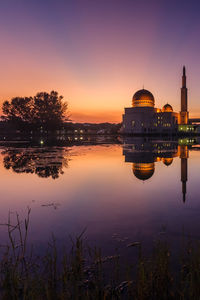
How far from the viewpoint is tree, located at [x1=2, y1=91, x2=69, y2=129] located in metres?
76.9

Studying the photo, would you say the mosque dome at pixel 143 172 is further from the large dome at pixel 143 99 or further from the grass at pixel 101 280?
the large dome at pixel 143 99

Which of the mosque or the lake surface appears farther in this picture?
the mosque

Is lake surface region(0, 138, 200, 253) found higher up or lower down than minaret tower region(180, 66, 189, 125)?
lower down

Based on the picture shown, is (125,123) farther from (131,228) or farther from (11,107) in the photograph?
(131,228)

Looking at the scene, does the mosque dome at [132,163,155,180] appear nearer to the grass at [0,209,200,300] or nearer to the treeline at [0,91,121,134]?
the grass at [0,209,200,300]

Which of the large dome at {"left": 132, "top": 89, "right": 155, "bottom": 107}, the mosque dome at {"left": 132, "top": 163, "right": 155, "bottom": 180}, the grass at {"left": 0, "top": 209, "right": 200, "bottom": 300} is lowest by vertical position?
the grass at {"left": 0, "top": 209, "right": 200, "bottom": 300}

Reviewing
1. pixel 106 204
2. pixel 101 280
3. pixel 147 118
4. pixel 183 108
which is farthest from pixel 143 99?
pixel 101 280

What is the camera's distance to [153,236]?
203 inches

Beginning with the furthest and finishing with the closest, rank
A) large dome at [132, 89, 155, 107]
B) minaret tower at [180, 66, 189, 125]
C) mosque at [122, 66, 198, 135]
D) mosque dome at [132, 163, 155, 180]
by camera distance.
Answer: minaret tower at [180, 66, 189, 125]
large dome at [132, 89, 155, 107]
mosque at [122, 66, 198, 135]
mosque dome at [132, 163, 155, 180]

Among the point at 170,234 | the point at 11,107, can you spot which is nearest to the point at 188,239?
the point at 170,234

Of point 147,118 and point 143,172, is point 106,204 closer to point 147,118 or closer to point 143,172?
point 143,172

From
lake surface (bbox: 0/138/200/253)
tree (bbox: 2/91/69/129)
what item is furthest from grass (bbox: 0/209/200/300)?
tree (bbox: 2/91/69/129)

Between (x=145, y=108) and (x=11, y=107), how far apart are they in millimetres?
50295

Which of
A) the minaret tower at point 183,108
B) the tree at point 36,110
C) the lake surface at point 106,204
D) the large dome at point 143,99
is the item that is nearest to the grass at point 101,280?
the lake surface at point 106,204
